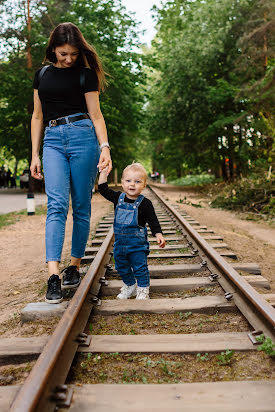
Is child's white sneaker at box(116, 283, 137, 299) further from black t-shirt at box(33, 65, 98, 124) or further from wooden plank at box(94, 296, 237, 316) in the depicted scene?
black t-shirt at box(33, 65, 98, 124)

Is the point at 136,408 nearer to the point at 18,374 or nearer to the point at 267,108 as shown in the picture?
the point at 18,374

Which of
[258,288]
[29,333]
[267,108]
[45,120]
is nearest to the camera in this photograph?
[29,333]

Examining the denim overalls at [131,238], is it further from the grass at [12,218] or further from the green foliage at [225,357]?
the grass at [12,218]

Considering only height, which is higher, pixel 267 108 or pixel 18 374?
pixel 267 108

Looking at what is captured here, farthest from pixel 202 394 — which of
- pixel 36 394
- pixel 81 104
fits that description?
pixel 81 104

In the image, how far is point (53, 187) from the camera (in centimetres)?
307

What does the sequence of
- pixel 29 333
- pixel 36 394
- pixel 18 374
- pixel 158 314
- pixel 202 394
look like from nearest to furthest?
pixel 36 394
pixel 202 394
pixel 18 374
pixel 29 333
pixel 158 314

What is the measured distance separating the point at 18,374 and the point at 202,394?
1.01m

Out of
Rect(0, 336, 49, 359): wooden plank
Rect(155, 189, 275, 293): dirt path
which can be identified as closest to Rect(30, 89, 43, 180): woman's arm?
Rect(0, 336, 49, 359): wooden plank

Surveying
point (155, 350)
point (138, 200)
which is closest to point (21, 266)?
point (138, 200)

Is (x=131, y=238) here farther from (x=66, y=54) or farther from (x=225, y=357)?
(x=66, y=54)

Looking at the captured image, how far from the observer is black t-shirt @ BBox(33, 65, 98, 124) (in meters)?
2.99

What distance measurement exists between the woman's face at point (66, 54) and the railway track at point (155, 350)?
1761 mm

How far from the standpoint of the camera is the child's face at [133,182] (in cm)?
303
